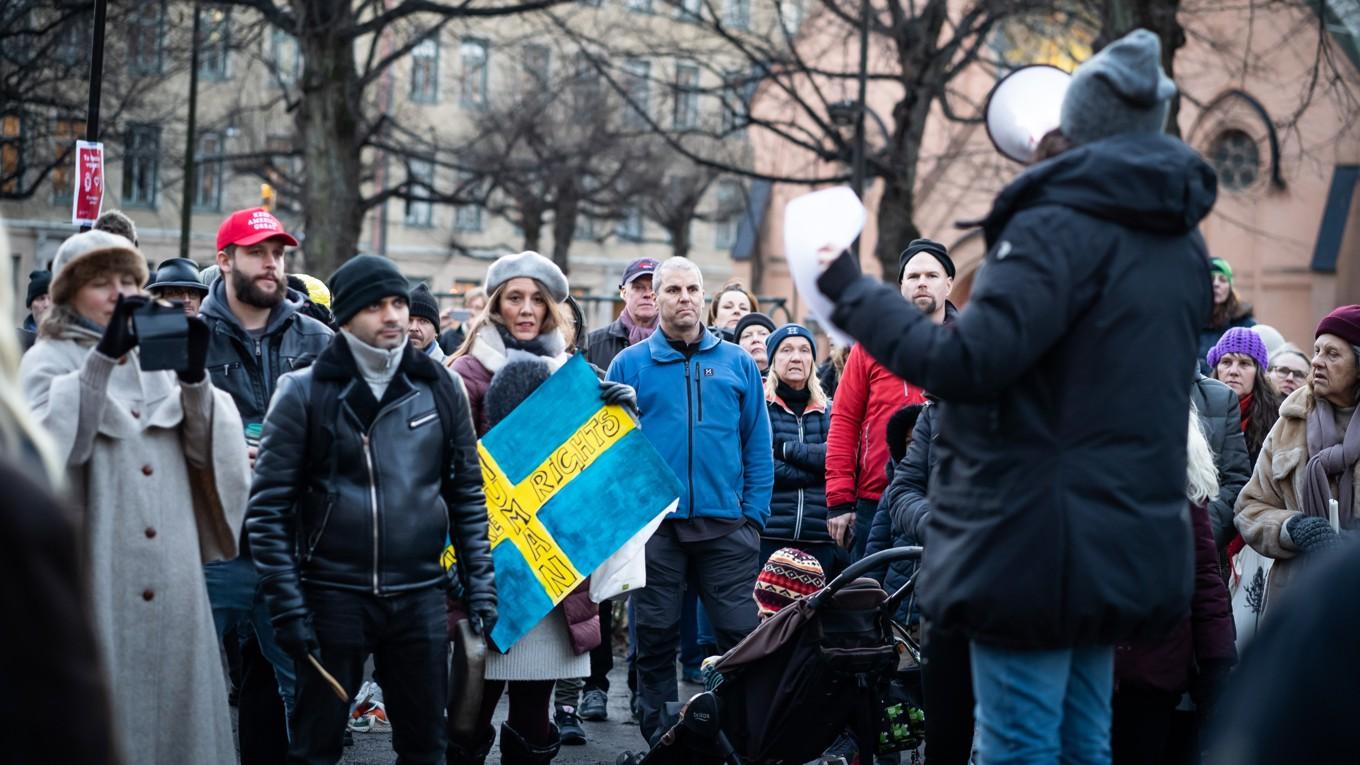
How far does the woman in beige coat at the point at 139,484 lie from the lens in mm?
5441

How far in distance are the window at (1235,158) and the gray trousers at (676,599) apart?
30.8 meters

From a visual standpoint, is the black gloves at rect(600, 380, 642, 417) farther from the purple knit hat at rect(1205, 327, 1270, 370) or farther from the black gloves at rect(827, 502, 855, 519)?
the purple knit hat at rect(1205, 327, 1270, 370)

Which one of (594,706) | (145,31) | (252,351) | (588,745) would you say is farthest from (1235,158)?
(252,351)

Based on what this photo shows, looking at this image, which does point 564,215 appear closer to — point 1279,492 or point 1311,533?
point 1279,492

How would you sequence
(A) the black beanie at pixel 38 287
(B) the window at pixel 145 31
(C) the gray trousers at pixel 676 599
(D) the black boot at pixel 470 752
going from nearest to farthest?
(D) the black boot at pixel 470 752 → (C) the gray trousers at pixel 676 599 → (A) the black beanie at pixel 38 287 → (B) the window at pixel 145 31

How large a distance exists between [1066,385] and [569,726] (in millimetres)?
5049

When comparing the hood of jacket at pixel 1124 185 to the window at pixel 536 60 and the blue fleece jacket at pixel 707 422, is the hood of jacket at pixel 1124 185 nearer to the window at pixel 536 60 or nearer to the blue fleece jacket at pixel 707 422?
the blue fleece jacket at pixel 707 422

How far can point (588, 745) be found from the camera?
8.50 meters

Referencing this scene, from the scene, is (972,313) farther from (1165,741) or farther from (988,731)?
(1165,741)

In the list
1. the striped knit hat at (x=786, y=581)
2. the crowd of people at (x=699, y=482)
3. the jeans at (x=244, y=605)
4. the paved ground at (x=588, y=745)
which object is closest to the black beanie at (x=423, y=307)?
the crowd of people at (x=699, y=482)

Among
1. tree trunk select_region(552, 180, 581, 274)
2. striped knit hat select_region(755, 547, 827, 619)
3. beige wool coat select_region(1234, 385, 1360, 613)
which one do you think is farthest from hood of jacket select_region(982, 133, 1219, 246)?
tree trunk select_region(552, 180, 581, 274)

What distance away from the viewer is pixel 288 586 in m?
5.47

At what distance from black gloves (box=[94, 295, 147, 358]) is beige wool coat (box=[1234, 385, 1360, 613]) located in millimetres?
4677

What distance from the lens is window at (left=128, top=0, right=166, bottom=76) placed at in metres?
22.2
